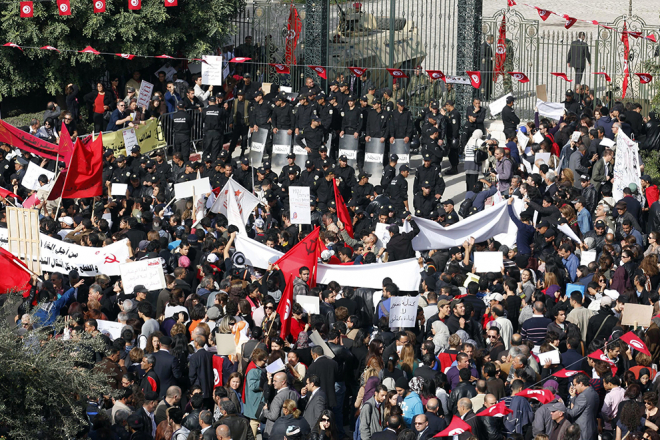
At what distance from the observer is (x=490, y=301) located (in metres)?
14.4

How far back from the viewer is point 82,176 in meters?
19.4

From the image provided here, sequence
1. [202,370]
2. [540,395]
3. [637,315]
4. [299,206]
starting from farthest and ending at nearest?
[299,206] → [637,315] → [202,370] → [540,395]

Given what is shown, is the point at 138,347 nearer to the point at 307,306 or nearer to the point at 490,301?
the point at 307,306

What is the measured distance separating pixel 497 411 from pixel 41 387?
4703 mm

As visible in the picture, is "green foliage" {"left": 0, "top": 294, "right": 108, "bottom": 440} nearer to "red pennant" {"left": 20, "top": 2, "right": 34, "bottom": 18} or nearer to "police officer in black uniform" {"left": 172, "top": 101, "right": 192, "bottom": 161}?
"police officer in black uniform" {"left": 172, "top": 101, "right": 192, "bottom": 161}

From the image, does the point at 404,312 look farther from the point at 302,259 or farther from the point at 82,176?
the point at 82,176

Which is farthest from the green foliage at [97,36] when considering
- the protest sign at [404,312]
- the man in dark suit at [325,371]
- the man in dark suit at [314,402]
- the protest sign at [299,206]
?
the man in dark suit at [314,402]

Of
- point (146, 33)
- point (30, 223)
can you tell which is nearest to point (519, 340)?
point (30, 223)

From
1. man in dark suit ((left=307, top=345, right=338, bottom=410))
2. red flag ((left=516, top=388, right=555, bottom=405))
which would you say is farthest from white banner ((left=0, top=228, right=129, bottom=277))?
red flag ((left=516, top=388, right=555, bottom=405))

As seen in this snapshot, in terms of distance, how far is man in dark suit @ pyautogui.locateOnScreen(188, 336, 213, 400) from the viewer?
13180mm

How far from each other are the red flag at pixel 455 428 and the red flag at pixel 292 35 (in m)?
17.7

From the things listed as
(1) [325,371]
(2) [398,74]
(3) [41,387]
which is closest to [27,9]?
(2) [398,74]

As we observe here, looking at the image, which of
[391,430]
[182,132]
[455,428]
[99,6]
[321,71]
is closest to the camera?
[455,428]

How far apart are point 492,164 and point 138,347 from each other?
9.85m
